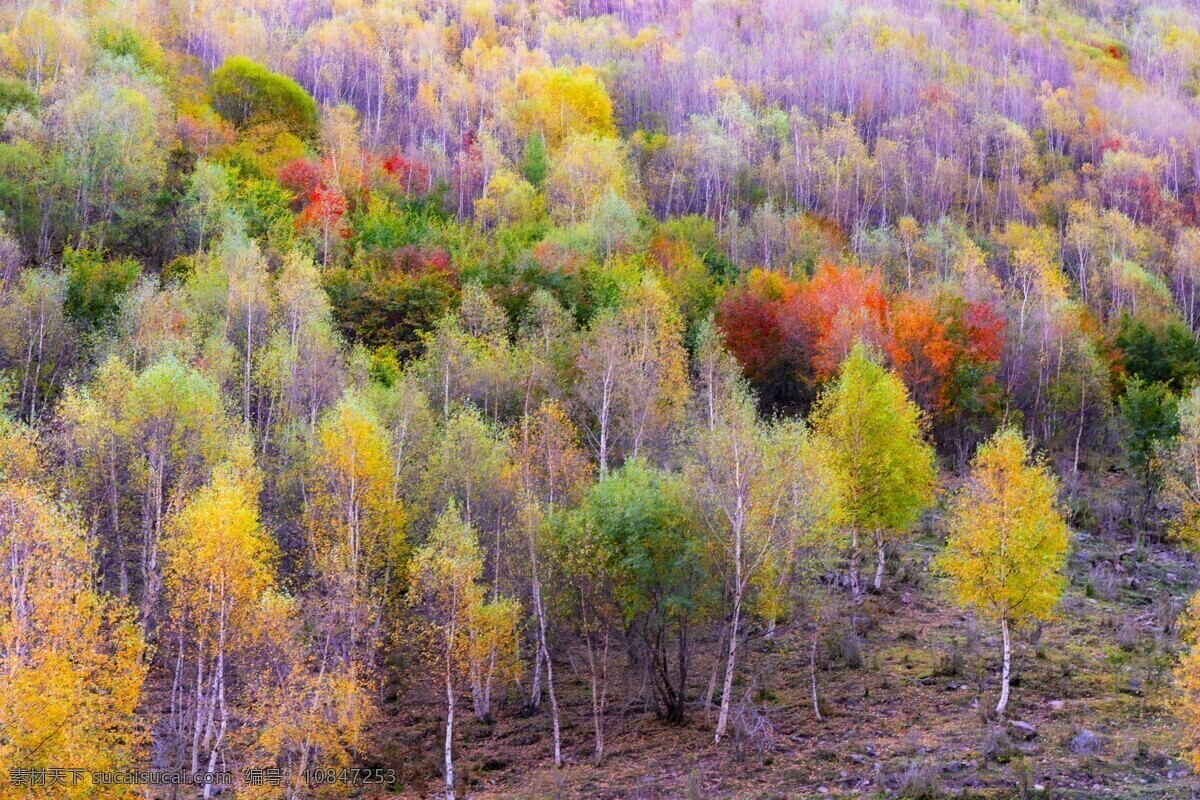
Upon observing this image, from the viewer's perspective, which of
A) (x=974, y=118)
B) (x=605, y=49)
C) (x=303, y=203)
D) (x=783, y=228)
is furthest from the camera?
(x=605, y=49)

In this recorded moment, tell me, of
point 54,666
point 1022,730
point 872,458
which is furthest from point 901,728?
point 54,666

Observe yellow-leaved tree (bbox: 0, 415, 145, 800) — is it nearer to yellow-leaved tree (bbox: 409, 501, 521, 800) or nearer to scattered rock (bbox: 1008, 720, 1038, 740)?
yellow-leaved tree (bbox: 409, 501, 521, 800)

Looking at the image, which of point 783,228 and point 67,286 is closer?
point 67,286

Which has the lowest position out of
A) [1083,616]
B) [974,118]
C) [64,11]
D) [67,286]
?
[1083,616]

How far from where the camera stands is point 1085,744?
25.1 m

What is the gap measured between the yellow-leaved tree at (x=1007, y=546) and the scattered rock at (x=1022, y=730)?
905 millimetres

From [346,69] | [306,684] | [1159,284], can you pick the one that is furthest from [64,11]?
[1159,284]

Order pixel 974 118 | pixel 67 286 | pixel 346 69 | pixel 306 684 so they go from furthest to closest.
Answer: pixel 974 118
pixel 346 69
pixel 67 286
pixel 306 684

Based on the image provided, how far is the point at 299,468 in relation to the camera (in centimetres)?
3769

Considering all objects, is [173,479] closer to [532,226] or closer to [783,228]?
[532,226]

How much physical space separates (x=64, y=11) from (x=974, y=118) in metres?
88.5

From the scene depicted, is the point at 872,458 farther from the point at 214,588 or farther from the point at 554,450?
the point at 214,588

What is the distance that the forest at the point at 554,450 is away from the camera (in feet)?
90.9

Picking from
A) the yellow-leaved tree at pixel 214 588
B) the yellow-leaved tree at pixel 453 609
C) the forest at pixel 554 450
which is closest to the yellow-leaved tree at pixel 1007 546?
the forest at pixel 554 450
